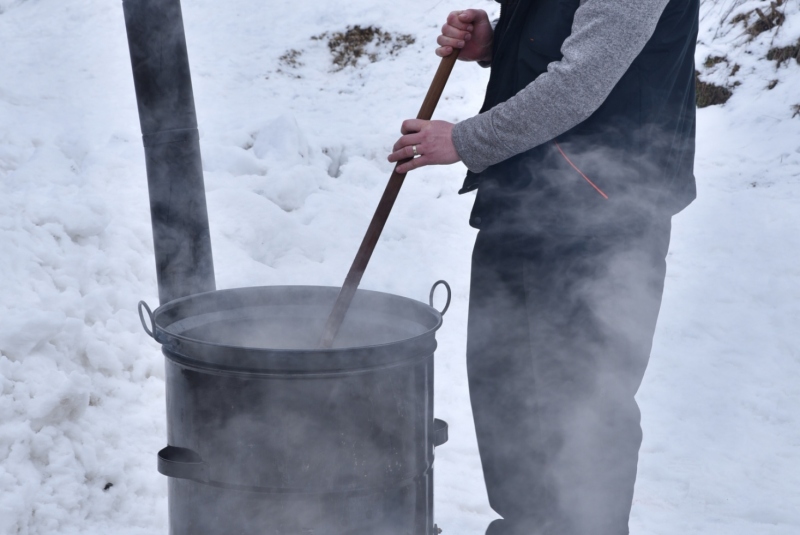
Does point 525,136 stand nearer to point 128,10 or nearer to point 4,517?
point 128,10

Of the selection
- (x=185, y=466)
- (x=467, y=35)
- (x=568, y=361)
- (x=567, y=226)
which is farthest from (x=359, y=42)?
(x=185, y=466)

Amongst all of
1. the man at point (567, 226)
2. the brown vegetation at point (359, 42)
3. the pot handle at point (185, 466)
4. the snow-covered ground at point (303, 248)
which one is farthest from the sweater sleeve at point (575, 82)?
the brown vegetation at point (359, 42)

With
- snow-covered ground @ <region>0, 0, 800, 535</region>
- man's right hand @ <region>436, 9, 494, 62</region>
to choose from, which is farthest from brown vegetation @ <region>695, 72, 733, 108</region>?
man's right hand @ <region>436, 9, 494, 62</region>

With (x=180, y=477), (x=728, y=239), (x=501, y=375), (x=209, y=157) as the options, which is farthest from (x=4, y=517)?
(x=728, y=239)

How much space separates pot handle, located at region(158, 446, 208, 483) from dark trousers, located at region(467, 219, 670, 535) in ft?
3.11

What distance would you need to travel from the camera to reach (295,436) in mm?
1677

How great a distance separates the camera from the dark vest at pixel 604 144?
74.5 inches

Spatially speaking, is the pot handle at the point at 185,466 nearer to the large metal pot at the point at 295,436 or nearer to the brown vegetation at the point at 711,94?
the large metal pot at the point at 295,436

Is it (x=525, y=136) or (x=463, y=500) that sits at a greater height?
(x=525, y=136)

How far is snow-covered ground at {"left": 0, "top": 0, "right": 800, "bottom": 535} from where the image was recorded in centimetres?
280

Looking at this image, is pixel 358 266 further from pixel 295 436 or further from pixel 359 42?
pixel 359 42

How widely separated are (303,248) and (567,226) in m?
2.72

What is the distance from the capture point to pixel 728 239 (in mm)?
5230

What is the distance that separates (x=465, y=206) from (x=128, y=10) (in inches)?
137
